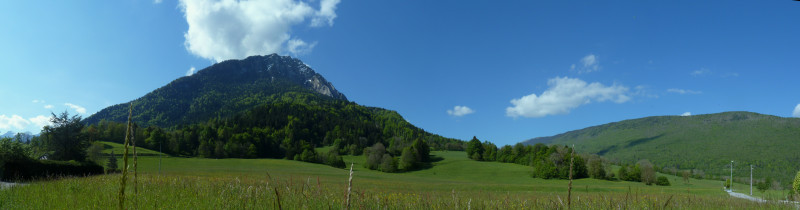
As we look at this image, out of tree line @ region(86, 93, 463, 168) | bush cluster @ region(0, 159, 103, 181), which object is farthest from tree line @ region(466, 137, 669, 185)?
bush cluster @ region(0, 159, 103, 181)

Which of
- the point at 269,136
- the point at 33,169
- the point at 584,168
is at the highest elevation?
the point at 33,169

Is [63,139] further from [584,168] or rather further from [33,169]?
[584,168]

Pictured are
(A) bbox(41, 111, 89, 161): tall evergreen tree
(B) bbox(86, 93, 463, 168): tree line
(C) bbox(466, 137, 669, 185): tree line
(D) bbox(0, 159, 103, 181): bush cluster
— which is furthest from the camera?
(B) bbox(86, 93, 463, 168): tree line

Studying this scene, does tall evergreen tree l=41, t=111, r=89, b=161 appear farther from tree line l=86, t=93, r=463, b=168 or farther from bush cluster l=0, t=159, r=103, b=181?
tree line l=86, t=93, r=463, b=168

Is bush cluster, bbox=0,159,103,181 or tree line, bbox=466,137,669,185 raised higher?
bush cluster, bbox=0,159,103,181

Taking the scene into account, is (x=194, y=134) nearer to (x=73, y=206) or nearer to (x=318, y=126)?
(x=318, y=126)

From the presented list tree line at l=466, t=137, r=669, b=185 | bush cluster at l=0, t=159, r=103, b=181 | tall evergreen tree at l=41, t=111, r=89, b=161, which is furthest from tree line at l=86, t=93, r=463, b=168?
bush cluster at l=0, t=159, r=103, b=181

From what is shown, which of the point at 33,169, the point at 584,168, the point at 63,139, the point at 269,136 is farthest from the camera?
the point at 269,136

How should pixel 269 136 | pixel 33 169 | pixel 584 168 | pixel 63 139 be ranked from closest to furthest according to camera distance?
pixel 33 169 → pixel 63 139 → pixel 584 168 → pixel 269 136

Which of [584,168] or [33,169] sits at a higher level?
[33,169]

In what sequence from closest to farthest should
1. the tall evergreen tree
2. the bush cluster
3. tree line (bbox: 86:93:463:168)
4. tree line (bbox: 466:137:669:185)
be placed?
the bush cluster, the tall evergreen tree, tree line (bbox: 466:137:669:185), tree line (bbox: 86:93:463:168)

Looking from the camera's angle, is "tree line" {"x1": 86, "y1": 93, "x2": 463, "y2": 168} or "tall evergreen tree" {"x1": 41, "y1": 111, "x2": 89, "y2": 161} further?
"tree line" {"x1": 86, "y1": 93, "x2": 463, "y2": 168}

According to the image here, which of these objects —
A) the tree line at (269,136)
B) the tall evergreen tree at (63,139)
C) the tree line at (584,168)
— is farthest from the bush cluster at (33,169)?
the tree line at (584,168)

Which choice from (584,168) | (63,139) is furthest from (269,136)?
(584,168)
